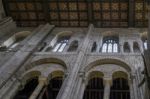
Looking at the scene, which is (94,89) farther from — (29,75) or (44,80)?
Result: (29,75)

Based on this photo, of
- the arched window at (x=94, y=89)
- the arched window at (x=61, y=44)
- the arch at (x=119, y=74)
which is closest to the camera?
the arch at (x=119, y=74)

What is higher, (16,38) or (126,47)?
(16,38)

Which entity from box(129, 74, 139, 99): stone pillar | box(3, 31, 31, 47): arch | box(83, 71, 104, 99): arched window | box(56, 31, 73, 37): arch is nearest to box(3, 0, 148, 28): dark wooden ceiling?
box(56, 31, 73, 37): arch

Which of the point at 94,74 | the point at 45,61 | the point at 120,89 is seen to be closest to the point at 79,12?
the point at 45,61

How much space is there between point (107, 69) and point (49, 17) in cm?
825

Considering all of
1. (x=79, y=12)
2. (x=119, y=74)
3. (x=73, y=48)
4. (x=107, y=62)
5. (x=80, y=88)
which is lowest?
(x=80, y=88)

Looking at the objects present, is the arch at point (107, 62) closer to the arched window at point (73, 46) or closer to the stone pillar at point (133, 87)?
the stone pillar at point (133, 87)

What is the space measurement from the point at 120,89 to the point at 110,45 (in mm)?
4156

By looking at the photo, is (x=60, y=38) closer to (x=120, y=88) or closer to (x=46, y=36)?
(x=46, y=36)

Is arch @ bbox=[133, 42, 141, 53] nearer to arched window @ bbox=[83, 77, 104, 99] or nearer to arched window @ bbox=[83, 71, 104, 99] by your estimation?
arched window @ bbox=[83, 71, 104, 99]

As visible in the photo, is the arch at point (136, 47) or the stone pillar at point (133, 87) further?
the arch at point (136, 47)

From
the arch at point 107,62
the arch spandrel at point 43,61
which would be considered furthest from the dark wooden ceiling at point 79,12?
the arch at point 107,62

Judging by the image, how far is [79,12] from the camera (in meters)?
24.5

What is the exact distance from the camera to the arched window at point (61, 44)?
22.7 metres
